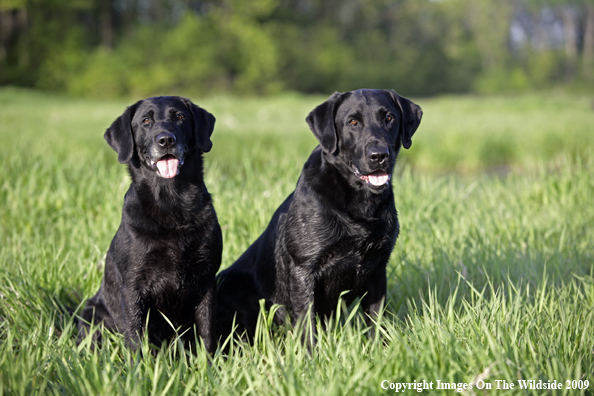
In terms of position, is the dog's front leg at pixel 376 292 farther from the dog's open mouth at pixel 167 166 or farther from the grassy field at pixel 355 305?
the dog's open mouth at pixel 167 166

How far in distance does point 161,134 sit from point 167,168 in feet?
0.60

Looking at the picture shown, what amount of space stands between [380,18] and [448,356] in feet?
200

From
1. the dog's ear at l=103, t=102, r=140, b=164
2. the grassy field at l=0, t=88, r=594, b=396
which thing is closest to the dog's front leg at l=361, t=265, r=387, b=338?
the grassy field at l=0, t=88, r=594, b=396

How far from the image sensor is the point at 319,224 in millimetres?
2666

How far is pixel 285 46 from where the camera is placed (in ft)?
143

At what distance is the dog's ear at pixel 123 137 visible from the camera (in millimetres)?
2754

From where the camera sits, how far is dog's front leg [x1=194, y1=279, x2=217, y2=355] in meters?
2.69

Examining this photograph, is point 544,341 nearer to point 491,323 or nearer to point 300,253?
point 491,323

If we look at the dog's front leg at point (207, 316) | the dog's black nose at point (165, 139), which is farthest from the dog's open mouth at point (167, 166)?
the dog's front leg at point (207, 316)

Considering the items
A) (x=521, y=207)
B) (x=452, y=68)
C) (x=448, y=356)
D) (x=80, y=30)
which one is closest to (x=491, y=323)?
(x=448, y=356)

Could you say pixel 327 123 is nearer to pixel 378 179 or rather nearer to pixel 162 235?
pixel 378 179

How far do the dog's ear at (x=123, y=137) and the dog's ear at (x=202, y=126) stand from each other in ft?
1.08

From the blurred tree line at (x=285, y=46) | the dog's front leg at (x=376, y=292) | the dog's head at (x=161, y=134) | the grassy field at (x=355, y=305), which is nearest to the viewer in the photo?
the grassy field at (x=355, y=305)

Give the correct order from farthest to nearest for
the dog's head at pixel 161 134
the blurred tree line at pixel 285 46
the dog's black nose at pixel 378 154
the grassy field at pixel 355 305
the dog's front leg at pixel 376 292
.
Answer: the blurred tree line at pixel 285 46
the dog's front leg at pixel 376 292
the dog's head at pixel 161 134
the dog's black nose at pixel 378 154
the grassy field at pixel 355 305
